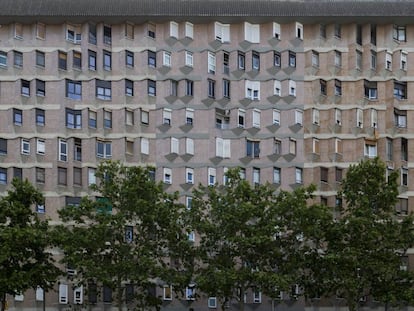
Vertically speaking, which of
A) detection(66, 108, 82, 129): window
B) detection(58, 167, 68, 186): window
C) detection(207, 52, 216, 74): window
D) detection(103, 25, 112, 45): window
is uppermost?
detection(103, 25, 112, 45): window

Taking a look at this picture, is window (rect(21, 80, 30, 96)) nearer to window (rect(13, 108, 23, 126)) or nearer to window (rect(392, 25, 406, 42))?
window (rect(13, 108, 23, 126))

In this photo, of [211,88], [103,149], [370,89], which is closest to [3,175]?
[103,149]

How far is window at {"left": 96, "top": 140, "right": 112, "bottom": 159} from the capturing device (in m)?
60.2

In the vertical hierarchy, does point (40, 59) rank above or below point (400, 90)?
above

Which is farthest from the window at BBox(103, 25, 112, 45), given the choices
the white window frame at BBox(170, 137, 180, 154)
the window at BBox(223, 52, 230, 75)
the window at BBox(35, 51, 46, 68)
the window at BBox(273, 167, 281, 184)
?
the window at BBox(273, 167, 281, 184)

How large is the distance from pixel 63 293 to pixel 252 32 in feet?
72.6

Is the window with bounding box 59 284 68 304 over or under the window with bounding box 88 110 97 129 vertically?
under

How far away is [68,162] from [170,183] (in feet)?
22.9

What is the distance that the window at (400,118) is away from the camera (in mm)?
62406

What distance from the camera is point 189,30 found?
6203 cm

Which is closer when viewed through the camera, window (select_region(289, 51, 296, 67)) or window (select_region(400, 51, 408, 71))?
window (select_region(289, 51, 296, 67))

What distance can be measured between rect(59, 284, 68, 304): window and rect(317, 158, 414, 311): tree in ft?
58.0

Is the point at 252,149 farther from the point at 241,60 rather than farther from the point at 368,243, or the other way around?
the point at 368,243

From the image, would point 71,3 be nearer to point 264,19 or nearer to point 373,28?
point 264,19
